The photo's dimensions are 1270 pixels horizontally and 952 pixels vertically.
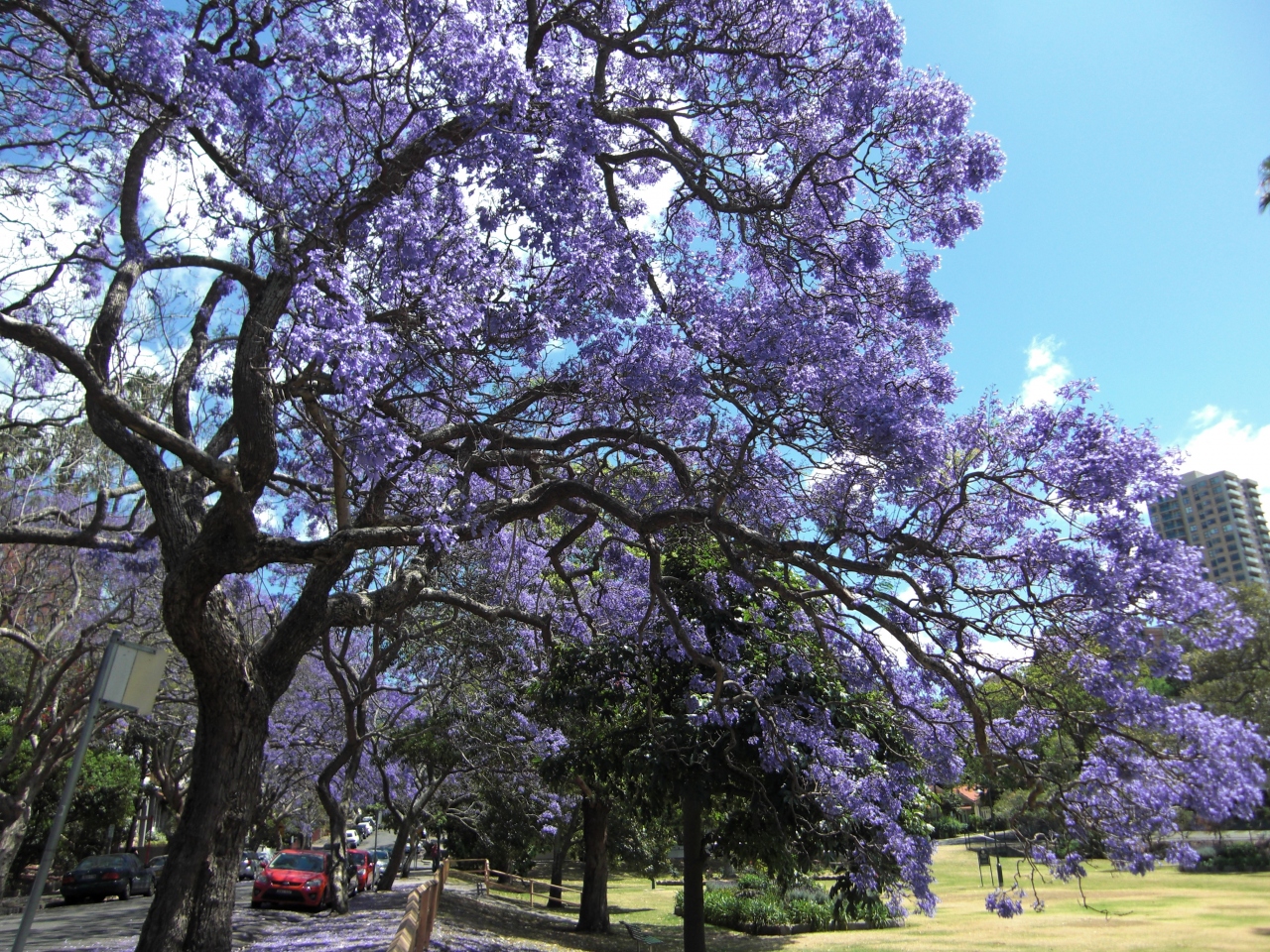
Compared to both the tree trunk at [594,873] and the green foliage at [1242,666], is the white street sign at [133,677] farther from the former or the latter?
the green foliage at [1242,666]

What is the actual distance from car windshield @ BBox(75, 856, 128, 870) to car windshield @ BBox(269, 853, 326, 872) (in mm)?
4526

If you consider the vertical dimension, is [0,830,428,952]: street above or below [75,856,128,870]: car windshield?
below

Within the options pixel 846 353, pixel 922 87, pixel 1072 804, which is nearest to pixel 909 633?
pixel 1072 804

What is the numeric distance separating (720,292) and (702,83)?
82.0 inches

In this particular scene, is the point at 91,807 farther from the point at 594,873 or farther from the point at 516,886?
the point at 594,873

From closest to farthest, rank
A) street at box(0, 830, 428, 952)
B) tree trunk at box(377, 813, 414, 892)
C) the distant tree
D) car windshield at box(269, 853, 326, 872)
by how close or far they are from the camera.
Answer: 1. street at box(0, 830, 428, 952)
2. car windshield at box(269, 853, 326, 872)
3. tree trunk at box(377, 813, 414, 892)
4. the distant tree

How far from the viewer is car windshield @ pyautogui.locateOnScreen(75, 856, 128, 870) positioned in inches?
811

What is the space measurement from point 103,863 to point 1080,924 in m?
23.2

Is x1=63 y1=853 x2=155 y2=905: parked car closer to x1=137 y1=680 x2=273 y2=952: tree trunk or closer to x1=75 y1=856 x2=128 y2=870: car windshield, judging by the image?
x1=75 y1=856 x2=128 y2=870: car windshield

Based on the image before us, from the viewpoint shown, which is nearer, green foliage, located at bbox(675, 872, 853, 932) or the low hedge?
the low hedge

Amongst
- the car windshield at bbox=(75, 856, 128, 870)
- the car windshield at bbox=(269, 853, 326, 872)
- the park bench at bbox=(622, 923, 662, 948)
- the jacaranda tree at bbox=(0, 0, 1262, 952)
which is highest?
the jacaranda tree at bbox=(0, 0, 1262, 952)

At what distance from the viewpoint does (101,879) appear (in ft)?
Answer: 67.2

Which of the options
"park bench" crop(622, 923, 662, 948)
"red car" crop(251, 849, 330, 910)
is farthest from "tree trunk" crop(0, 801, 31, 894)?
"park bench" crop(622, 923, 662, 948)

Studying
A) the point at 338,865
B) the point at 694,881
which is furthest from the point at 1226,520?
the point at 338,865
